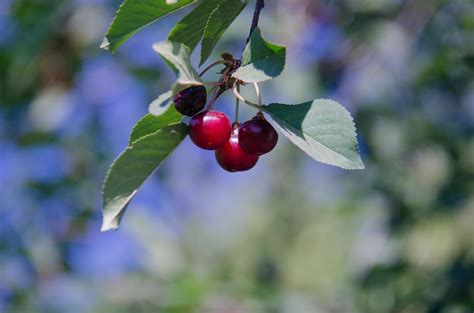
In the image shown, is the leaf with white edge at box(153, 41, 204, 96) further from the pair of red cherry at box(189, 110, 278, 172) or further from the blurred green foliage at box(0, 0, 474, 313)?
the blurred green foliage at box(0, 0, 474, 313)

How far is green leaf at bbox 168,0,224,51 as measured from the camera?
1.19 metres

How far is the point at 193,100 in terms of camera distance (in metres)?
1.11

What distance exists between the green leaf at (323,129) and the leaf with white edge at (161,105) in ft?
0.66

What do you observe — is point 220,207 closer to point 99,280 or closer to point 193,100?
point 99,280

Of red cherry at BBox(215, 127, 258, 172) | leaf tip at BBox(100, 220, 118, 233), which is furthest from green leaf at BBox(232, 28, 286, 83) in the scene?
leaf tip at BBox(100, 220, 118, 233)

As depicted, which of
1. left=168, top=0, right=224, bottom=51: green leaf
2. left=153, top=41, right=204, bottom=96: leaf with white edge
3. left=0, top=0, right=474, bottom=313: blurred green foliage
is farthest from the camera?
left=0, top=0, right=474, bottom=313: blurred green foliage

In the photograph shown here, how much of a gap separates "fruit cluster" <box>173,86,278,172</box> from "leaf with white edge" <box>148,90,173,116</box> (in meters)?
0.09

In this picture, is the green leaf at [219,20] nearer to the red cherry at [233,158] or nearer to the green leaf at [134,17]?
the green leaf at [134,17]

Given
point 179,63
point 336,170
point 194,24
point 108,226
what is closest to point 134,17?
point 194,24

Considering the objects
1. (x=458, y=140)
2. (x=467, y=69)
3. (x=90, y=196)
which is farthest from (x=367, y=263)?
(x=90, y=196)

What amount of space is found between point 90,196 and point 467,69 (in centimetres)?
245

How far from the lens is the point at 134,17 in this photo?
1.18 metres

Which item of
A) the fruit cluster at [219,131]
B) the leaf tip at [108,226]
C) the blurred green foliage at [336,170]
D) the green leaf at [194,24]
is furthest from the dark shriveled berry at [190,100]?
the blurred green foliage at [336,170]

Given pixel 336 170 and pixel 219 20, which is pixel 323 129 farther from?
pixel 336 170
